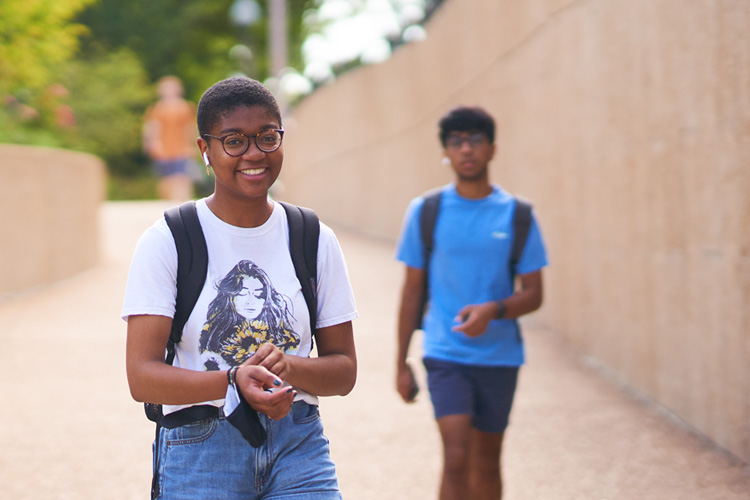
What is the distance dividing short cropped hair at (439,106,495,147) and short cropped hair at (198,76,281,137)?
1.95m

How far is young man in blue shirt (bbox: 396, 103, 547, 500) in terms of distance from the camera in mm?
4332

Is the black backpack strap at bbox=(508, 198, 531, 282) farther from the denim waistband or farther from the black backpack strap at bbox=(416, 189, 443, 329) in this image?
the denim waistband

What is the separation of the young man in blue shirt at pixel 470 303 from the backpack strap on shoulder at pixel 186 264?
5.76 ft

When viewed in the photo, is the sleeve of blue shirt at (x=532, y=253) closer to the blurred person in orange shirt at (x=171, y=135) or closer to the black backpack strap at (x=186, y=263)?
the black backpack strap at (x=186, y=263)

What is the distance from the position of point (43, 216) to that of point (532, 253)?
8.80 m

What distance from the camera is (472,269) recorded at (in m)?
4.41

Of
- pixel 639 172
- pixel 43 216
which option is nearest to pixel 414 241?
pixel 639 172

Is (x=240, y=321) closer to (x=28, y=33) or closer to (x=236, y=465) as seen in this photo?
(x=236, y=465)

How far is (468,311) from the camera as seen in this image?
4.19 m

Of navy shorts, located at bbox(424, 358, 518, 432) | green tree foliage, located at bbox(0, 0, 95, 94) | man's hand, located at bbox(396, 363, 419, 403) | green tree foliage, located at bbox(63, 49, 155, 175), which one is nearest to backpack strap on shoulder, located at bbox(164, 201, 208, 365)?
navy shorts, located at bbox(424, 358, 518, 432)

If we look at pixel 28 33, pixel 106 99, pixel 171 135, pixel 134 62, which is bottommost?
pixel 171 135

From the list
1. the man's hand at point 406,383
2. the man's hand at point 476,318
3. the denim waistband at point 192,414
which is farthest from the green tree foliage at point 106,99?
the denim waistband at point 192,414

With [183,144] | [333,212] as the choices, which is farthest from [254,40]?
[183,144]

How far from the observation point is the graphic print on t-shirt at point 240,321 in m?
2.65
